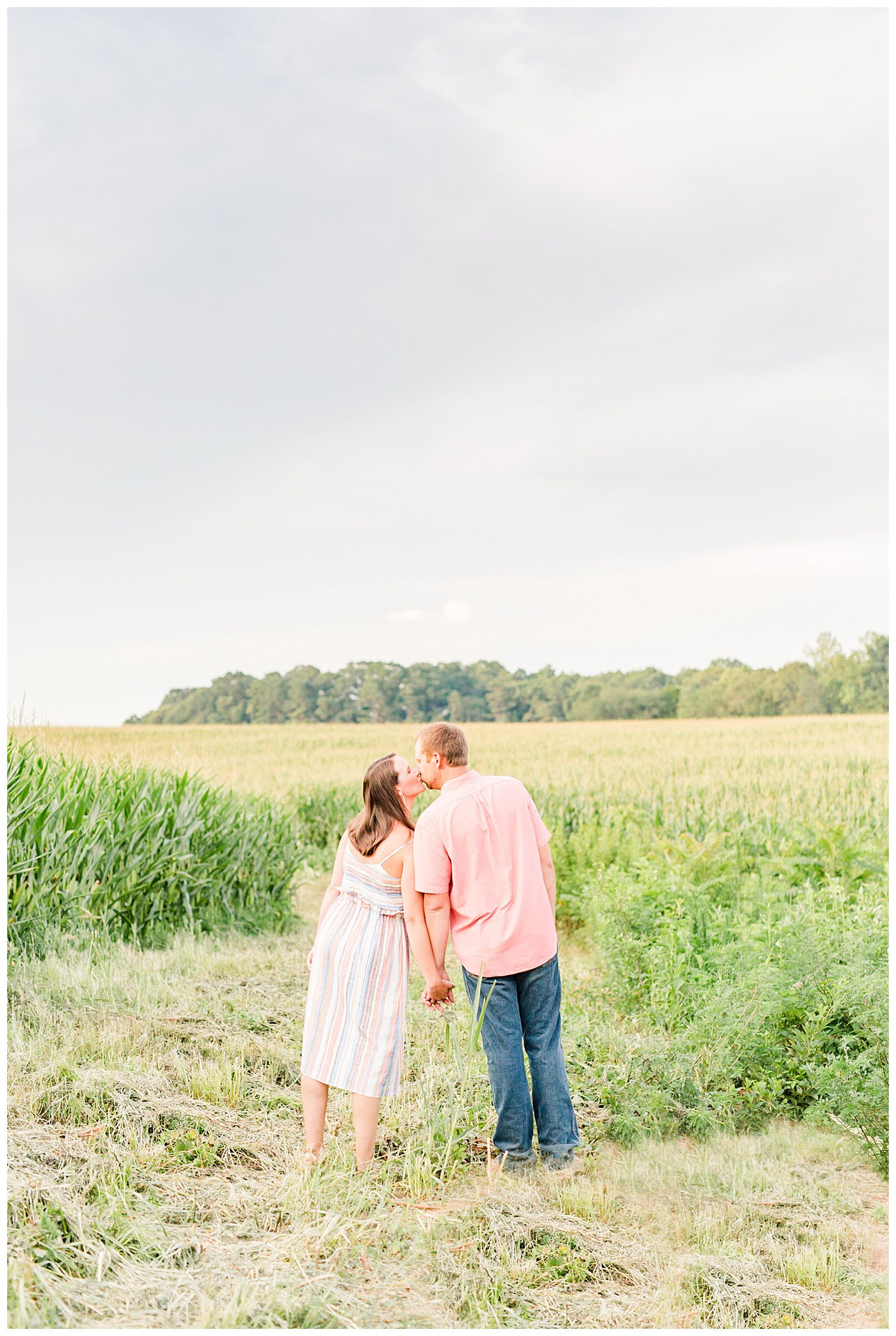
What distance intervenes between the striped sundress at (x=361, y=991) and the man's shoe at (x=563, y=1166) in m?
0.78

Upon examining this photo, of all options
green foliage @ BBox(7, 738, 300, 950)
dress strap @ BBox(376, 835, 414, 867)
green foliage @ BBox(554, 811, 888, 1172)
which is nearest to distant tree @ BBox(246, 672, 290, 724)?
green foliage @ BBox(7, 738, 300, 950)

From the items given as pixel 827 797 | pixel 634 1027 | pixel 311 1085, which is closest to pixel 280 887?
pixel 634 1027

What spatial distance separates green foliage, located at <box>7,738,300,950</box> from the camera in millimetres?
7234

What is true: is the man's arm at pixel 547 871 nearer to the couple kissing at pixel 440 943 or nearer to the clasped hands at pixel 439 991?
the couple kissing at pixel 440 943

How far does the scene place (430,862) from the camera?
3.51 meters

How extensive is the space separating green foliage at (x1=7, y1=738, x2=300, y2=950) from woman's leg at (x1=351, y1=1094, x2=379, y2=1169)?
4427 millimetres

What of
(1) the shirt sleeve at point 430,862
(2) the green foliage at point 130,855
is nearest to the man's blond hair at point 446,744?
(1) the shirt sleeve at point 430,862

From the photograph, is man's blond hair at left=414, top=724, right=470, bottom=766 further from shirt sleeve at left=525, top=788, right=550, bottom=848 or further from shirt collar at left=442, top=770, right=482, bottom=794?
shirt sleeve at left=525, top=788, right=550, bottom=848

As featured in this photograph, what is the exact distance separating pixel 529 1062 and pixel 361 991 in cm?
84

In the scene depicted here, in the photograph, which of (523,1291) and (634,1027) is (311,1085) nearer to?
(523,1291)

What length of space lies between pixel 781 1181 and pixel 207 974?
13.9 feet

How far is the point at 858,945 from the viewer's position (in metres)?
4.65

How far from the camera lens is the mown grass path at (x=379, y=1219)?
266 centimetres

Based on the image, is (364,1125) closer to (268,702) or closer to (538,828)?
(538,828)
